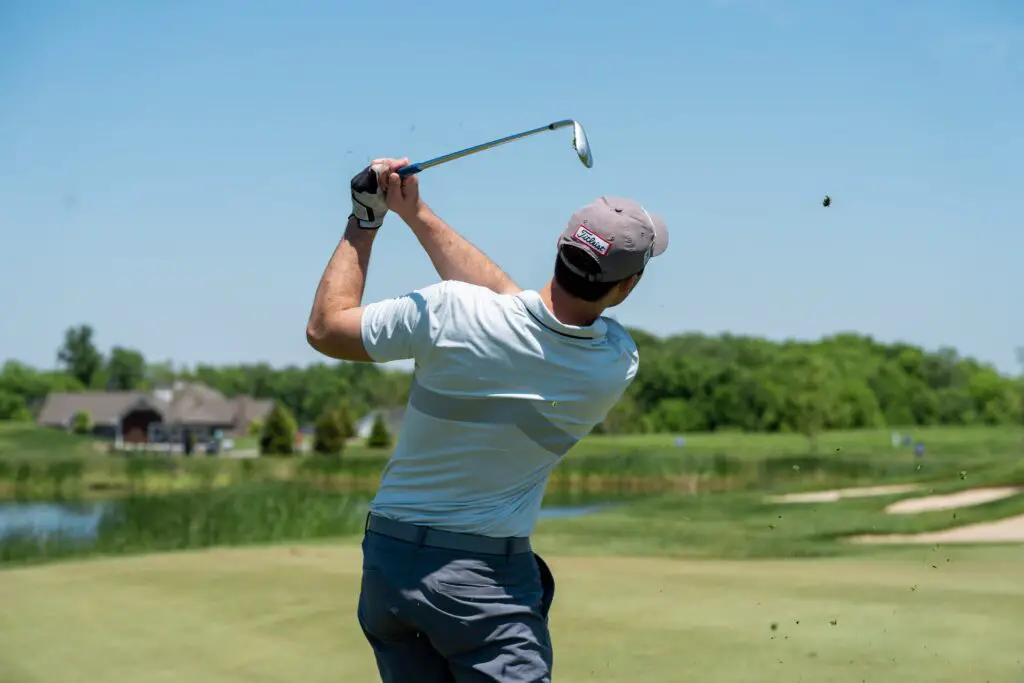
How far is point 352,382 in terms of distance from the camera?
131m

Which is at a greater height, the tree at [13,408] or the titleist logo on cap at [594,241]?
the titleist logo on cap at [594,241]

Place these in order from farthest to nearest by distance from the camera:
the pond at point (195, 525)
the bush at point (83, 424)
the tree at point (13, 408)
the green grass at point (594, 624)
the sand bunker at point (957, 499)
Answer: the tree at point (13, 408)
the bush at point (83, 424)
the sand bunker at point (957, 499)
the pond at point (195, 525)
the green grass at point (594, 624)

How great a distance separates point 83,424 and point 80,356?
73.8 m

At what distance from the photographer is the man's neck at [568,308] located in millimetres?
3035

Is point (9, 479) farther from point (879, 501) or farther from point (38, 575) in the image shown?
point (38, 575)

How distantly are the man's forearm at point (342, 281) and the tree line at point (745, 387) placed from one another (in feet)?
226

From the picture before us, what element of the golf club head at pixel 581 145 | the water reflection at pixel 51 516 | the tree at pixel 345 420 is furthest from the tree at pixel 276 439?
the golf club head at pixel 581 145

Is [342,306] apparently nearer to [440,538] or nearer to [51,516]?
[440,538]

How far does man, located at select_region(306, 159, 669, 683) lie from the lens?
2977mm

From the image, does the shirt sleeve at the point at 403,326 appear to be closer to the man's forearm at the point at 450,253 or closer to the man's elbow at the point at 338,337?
the man's elbow at the point at 338,337

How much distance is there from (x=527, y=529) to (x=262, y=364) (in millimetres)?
155325

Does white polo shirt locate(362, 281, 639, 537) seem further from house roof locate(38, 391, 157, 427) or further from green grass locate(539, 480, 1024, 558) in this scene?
house roof locate(38, 391, 157, 427)

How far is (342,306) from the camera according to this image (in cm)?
303

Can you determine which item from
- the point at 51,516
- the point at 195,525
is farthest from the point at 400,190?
the point at 51,516
